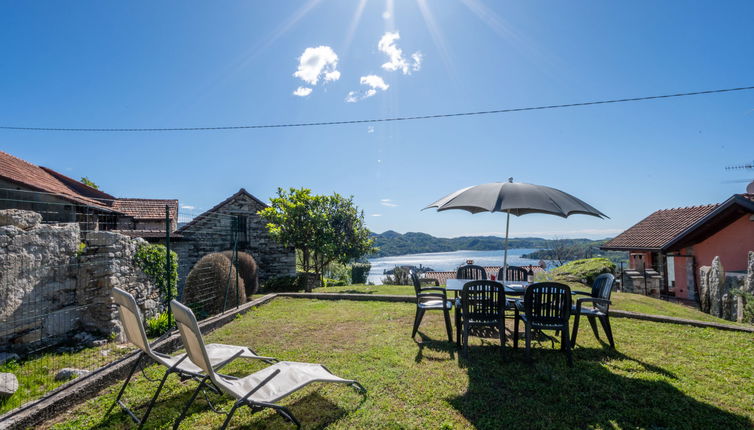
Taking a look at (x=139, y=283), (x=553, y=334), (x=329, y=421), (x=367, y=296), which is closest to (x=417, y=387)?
(x=329, y=421)

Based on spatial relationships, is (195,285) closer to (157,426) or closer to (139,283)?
(139,283)

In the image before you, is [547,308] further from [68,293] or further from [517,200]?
[68,293]

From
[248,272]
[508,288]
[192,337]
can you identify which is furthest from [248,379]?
[248,272]

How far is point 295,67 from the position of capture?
1028cm

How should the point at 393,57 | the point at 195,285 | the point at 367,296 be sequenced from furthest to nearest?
the point at 393,57 → the point at 367,296 → the point at 195,285

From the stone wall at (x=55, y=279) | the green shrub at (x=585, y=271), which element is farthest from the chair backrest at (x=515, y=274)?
the stone wall at (x=55, y=279)

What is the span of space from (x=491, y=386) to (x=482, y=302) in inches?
43.1

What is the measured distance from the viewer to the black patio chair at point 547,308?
3783 millimetres

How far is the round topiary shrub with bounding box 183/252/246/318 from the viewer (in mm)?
7164


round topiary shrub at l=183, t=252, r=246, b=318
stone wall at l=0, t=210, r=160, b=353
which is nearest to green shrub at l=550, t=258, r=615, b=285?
round topiary shrub at l=183, t=252, r=246, b=318

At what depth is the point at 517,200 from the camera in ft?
13.8

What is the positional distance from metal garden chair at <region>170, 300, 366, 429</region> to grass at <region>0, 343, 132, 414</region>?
2.17 meters

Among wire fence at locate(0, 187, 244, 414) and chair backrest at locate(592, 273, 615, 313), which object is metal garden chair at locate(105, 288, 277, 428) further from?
chair backrest at locate(592, 273, 615, 313)

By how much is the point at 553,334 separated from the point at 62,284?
8542mm
